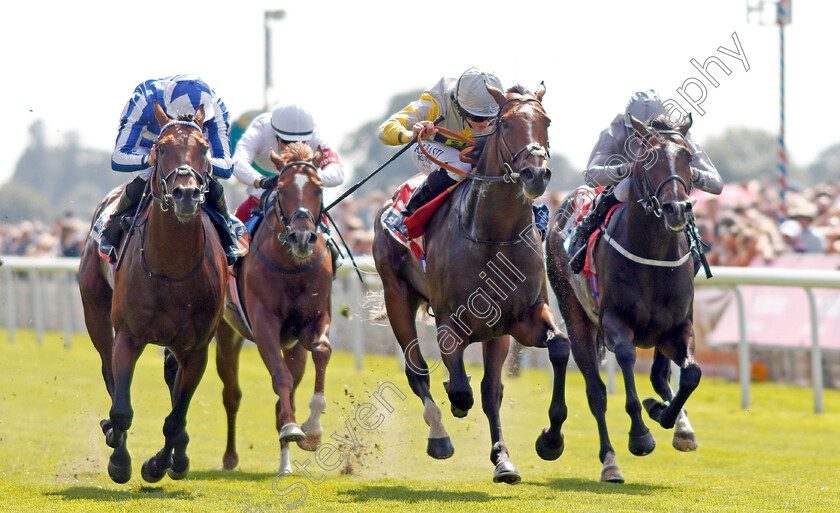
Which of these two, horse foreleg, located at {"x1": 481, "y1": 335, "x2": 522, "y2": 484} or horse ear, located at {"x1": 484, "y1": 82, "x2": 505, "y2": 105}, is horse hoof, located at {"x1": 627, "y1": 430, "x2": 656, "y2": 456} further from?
horse ear, located at {"x1": 484, "y1": 82, "x2": 505, "y2": 105}

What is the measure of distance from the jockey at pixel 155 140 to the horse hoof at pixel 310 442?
3.65 ft

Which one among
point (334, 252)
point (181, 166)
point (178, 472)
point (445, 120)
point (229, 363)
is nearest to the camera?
point (181, 166)

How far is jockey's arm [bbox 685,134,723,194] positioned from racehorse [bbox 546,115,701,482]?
0.63 ft

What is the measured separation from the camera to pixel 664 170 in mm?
6105

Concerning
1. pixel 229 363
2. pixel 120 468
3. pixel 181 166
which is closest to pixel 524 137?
pixel 181 166

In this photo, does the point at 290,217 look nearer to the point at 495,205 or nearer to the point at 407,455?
the point at 495,205

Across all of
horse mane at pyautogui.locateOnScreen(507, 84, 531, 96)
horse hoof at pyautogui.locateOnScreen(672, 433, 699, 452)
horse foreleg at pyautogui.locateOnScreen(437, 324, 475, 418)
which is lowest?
horse hoof at pyautogui.locateOnScreen(672, 433, 699, 452)

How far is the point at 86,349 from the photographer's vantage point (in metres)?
14.9

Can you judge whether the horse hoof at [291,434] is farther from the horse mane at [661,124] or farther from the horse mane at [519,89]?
the horse mane at [661,124]

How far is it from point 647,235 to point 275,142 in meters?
2.60

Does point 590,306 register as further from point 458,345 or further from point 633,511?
point 633,511

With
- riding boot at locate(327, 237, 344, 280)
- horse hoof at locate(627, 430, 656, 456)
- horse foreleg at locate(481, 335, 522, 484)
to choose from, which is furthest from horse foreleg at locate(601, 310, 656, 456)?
riding boot at locate(327, 237, 344, 280)

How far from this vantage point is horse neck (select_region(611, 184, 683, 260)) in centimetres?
638

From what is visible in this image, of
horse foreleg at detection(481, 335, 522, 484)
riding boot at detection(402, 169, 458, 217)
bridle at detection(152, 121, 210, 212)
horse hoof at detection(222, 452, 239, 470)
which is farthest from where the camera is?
horse hoof at detection(222, 452, 239, 470)
